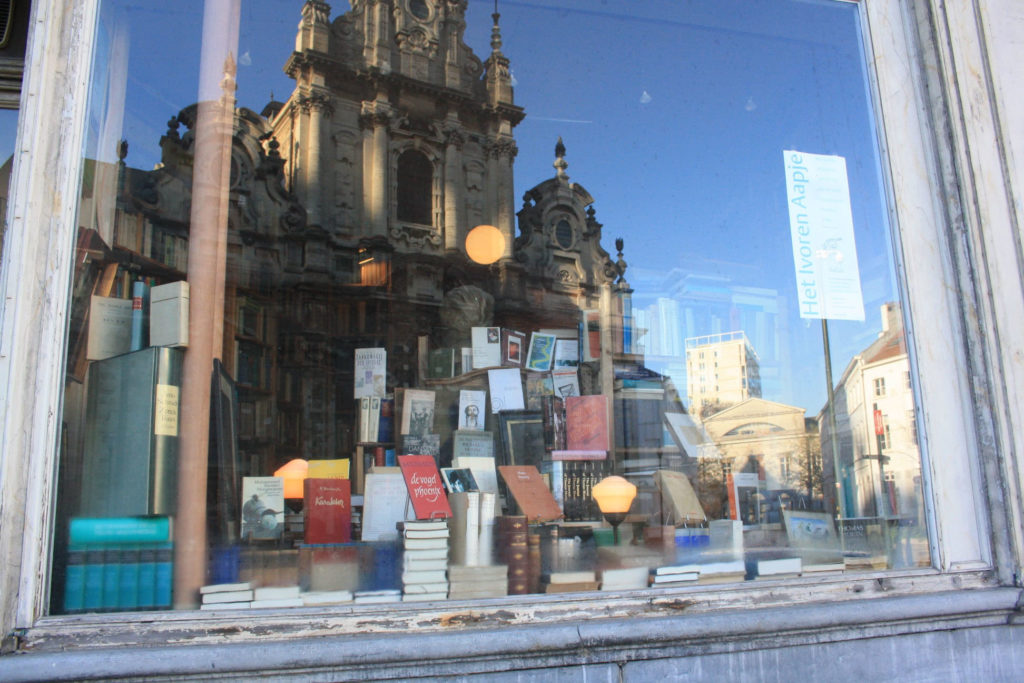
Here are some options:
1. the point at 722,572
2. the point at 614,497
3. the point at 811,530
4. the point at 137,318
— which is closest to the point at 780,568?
the point at 722,572

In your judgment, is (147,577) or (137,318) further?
(137,318)

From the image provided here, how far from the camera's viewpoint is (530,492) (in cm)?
321

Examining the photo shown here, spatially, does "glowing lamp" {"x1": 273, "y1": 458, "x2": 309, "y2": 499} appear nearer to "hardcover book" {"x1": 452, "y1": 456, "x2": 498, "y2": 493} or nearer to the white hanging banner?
"hardcover book" {"x1": 452, "y1": 456, "x2": 498, "y2": 493}

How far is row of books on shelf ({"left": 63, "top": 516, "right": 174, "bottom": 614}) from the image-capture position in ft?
6.69

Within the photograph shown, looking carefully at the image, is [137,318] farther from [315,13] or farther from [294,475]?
[315,13]

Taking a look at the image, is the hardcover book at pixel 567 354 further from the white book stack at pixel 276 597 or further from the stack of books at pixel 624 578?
the white book stack at pixel 276 597

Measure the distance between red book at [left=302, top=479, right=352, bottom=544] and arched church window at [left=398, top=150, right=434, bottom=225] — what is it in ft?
10.3

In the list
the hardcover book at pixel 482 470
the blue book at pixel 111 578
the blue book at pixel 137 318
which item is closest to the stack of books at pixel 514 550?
the hardcover book at pixel 482 470

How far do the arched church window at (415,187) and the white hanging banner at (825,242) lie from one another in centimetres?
277

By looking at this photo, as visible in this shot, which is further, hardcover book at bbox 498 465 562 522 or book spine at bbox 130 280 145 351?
hardcover book at bbox 498 465 562 522

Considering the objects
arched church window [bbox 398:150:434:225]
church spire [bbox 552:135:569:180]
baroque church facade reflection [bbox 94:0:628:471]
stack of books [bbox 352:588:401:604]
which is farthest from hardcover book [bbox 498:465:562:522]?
arched church window [bbox 398:150:434:225]

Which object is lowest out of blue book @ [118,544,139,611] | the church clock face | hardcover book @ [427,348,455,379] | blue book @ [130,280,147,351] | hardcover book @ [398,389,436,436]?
blue book @ [118,544,139,611]

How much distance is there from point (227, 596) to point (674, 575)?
1405mm

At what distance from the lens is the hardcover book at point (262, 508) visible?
2658 mm
